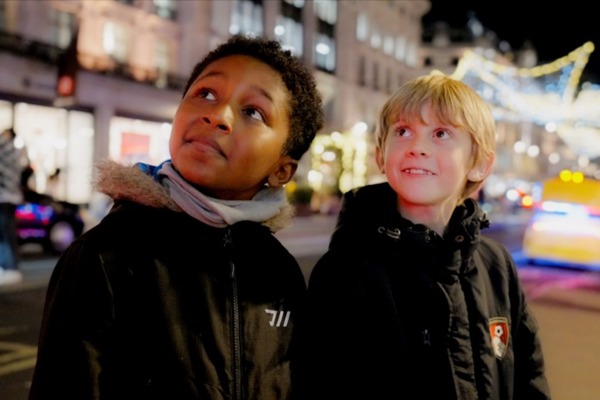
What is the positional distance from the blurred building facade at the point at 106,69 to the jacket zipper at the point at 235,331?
44.4 ft

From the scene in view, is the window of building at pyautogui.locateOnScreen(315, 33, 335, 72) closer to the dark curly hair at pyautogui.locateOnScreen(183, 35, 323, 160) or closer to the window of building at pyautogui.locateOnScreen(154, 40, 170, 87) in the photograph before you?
the window of building at pyautogui.locateOnScreen(154, 40, 170, 87)

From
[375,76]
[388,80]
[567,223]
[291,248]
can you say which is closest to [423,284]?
[567,223]

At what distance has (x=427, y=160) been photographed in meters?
2.00

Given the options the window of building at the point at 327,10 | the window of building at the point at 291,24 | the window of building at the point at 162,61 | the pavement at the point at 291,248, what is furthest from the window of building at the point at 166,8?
the window of building at the point at 327,10

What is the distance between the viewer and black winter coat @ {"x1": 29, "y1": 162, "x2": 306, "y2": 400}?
1482 millimetres

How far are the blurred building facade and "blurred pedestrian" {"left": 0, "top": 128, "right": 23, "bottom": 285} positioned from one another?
676cm

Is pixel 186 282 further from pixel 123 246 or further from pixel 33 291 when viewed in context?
pixel 33 291

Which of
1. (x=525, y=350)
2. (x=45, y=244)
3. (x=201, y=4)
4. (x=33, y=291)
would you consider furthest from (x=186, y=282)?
(x=201, y=4)

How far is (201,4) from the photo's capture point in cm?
2656

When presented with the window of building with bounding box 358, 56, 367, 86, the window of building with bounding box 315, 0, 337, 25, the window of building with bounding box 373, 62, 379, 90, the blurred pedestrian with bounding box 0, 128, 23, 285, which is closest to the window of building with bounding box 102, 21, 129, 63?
the blurred pedestrian with bounding box 0, 128, 23, 285

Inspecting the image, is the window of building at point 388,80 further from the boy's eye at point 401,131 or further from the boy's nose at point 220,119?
the boy's nose at point 220,119

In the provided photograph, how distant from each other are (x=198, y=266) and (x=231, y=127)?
1.27ft

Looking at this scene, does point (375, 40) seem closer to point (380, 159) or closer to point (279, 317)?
point (380, 159)

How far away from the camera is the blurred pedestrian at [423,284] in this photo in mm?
1834
